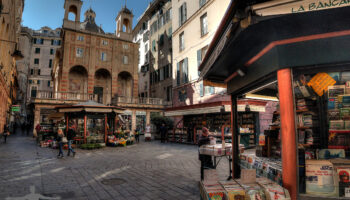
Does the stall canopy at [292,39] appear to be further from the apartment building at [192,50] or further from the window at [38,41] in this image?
the window at [38,41]

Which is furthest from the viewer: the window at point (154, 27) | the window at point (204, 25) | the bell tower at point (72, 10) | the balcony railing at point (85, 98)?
the window at point (154, 27)

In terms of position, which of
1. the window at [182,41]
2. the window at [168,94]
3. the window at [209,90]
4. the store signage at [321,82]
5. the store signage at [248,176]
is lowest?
the store signage at [248,176]

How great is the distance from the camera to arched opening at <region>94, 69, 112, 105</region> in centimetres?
2995

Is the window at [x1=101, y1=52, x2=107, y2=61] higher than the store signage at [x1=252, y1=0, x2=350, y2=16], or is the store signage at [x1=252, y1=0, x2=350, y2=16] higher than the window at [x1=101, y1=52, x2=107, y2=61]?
the window at [x1=101, y1=52, x2=107, y2=61]

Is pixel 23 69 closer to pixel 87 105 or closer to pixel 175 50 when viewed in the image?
pixel 175 50

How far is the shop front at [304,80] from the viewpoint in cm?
255

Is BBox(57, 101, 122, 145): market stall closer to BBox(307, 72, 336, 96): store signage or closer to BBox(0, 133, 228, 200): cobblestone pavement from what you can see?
BBox(0, 133, 228, 200): cobblestone pavement

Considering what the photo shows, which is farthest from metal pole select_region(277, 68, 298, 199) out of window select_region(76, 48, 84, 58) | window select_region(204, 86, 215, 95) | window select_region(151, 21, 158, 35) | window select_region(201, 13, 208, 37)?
window select_region(151, 21, 158, 35)

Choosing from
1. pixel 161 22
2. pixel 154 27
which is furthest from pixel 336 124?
pixel 154 27

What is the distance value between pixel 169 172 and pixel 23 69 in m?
57.1

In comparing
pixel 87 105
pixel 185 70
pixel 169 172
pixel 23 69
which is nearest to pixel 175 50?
pixel 185 70

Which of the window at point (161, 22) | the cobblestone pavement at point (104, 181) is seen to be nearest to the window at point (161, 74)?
the window at point (161, 22)

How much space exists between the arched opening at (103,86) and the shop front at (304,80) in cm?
2840

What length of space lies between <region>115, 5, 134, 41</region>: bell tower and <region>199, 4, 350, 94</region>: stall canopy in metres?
30.2
